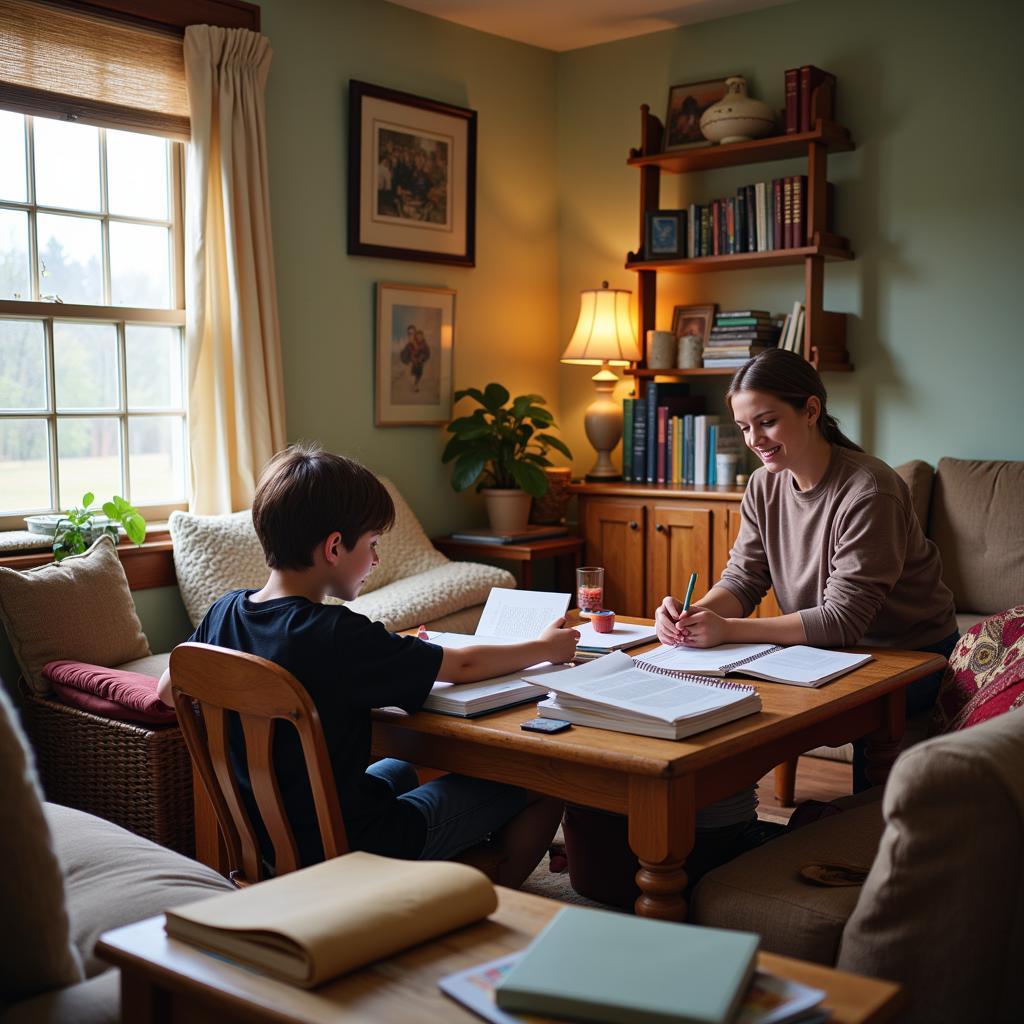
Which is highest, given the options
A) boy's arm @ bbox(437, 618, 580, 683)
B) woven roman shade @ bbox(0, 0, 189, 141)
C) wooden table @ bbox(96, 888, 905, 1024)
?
woven roman shade @ bbox(0, 0, 189, 141)

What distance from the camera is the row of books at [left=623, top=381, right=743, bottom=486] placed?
183 inches

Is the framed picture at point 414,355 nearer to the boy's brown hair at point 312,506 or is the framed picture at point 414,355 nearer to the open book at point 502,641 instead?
the open book at point 502,641

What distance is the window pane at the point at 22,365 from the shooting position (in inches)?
143

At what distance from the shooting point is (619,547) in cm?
470

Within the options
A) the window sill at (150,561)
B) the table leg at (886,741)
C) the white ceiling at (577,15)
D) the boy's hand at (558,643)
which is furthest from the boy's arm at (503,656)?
the white ceiling at (577,15)

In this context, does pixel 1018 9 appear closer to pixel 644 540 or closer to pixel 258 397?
pixel 644 540

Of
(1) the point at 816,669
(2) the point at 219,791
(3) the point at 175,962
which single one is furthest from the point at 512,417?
(3) the point at 175,962

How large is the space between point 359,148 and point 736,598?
2.47 meters

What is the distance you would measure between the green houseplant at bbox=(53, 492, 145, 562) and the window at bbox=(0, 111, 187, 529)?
0.26 m

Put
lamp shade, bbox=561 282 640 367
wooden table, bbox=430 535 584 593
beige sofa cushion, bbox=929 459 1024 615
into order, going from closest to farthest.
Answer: beige sofa cushion, bbox=929 459 1024 615 < wooden table, bbox=430 535 584 593 < lamp shade, bbox=561 282 640 367

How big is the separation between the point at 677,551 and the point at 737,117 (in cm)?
163

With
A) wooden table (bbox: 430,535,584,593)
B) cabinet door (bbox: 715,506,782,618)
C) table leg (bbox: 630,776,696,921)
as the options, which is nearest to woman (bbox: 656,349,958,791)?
table leg (bbox: 630,776,696,921)

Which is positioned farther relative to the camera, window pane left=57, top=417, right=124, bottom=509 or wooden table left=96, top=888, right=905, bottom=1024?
window pane left=57, top=417, right=124, bottom=509

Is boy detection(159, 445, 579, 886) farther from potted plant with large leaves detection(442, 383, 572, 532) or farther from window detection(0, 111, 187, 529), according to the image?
potted plant with large leaves detection(442, 383, 572, 532)
